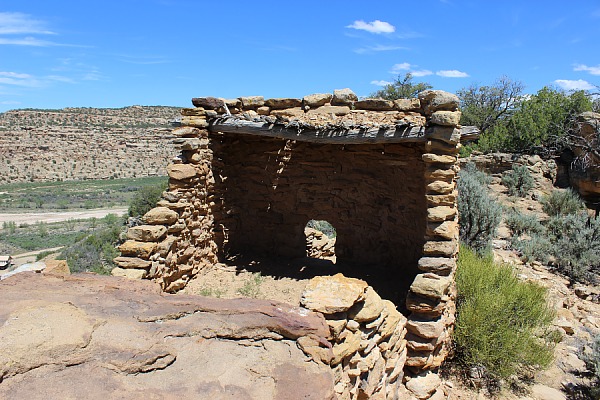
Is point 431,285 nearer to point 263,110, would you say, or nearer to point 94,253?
point 263,110

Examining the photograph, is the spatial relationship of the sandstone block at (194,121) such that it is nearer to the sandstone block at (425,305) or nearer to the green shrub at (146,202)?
the sandstone block at (425,305)

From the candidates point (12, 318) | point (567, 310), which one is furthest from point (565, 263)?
point (12, 318)

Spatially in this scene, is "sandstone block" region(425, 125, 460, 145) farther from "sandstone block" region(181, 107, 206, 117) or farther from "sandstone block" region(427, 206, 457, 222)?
"sandstone block" region(181, 107, 206, 117)

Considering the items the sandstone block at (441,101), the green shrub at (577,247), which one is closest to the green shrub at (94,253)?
the sandstone block at (441,101)

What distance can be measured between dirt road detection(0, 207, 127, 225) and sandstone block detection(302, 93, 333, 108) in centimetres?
2134

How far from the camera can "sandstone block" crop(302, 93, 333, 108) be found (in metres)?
6.09

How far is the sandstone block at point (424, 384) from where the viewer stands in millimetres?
4258

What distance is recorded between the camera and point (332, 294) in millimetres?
2975

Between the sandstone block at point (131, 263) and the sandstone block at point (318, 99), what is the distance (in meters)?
3.09

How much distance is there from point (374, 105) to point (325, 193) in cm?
180

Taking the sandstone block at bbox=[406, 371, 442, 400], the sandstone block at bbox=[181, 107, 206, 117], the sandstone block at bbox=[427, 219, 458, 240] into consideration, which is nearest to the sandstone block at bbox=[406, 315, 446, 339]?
the sandstone block at bbox=[406, 371, 442, 400]

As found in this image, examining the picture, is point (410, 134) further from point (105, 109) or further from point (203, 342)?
point (105, 109)

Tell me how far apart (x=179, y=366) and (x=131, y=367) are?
20cm

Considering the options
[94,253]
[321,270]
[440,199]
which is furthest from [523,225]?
[94,253]
